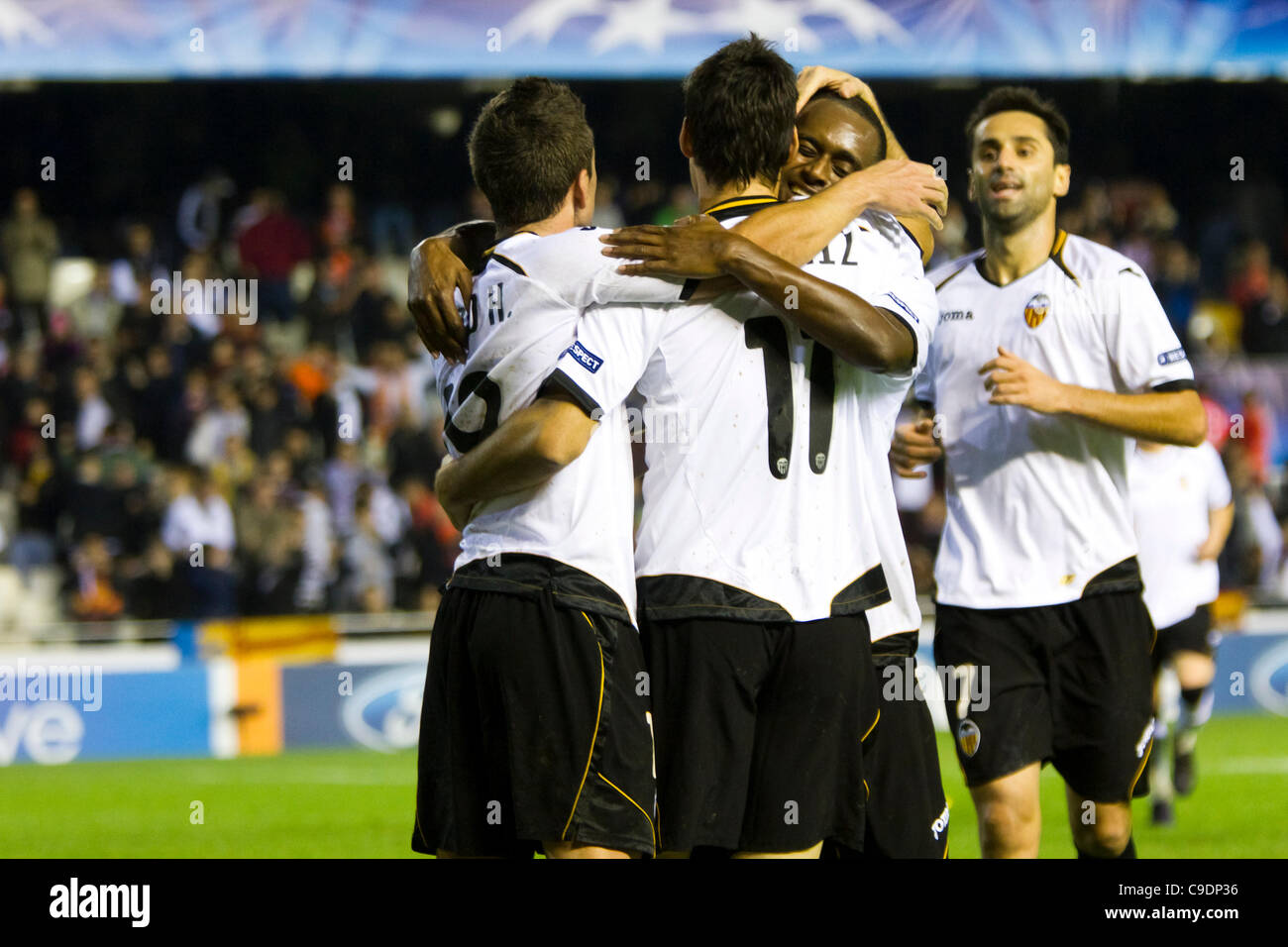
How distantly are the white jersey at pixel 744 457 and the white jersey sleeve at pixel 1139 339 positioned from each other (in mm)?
1608

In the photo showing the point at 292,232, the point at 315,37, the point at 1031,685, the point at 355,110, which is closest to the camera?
the point at 1031,685

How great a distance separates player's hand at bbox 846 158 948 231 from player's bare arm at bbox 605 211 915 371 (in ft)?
1.09

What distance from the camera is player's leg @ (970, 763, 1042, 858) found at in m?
4.93

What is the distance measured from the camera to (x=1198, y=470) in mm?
8812

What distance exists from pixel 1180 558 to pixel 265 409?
345 inches

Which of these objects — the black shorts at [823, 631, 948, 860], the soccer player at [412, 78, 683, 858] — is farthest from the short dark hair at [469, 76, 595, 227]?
the black shorts at [823, 631, 948, 860]

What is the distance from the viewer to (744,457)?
146 inches

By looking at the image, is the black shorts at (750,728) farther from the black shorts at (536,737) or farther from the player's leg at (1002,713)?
the player's leg at (1002,713)

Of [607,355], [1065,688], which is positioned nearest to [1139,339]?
[1065,688]

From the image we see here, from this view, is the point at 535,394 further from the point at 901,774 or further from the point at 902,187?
the point at 901,774

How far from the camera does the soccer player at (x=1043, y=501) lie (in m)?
4.99
